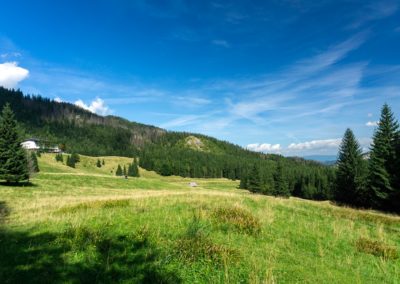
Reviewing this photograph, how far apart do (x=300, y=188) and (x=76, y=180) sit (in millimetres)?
117728

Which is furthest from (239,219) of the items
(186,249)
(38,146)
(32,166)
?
(38,146)

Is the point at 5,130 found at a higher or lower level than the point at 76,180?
higher

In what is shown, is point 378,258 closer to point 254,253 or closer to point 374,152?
point 254,253

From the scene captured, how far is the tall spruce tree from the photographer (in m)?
45.4

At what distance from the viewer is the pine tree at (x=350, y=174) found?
58103mm

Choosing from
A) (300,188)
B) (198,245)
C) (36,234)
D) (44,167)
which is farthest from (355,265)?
(300,188)

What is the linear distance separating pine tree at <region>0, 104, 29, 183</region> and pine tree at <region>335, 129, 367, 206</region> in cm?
5763

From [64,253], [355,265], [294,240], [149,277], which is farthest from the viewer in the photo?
[294,240]

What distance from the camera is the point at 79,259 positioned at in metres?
7.45

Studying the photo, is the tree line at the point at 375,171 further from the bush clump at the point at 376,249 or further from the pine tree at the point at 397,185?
the bush clump at the point at 376,249

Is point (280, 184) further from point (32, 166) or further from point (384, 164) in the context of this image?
point (32, 166)

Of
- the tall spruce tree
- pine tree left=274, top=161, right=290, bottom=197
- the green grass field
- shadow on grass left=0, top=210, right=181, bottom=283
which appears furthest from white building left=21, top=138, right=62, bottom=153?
shadow on grass left=0, top=210, right=181, bottom=283

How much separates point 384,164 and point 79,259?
5233cm

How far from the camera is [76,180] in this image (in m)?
57.1
